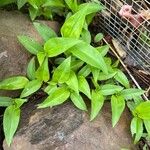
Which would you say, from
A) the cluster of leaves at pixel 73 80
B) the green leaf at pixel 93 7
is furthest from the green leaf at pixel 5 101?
the green leaf at pixel 93 7

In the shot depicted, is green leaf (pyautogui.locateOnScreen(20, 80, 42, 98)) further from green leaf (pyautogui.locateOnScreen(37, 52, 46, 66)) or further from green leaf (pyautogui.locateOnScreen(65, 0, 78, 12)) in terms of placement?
green leaf (pyautogui.locateOnScreen(65, 0, 78, 12))

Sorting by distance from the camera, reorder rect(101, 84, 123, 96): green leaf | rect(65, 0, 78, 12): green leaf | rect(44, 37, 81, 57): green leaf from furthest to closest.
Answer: rect(65, 0, 78, 12): green leaf → rect(101, 84, 123, 96): green leaf → rect(44, 37, 81, 57): green leaf

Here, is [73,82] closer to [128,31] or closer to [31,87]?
[31,87]

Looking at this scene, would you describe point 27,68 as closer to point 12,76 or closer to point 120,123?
point 12,76

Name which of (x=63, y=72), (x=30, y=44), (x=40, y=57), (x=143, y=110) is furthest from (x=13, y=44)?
(x=143, y=110)

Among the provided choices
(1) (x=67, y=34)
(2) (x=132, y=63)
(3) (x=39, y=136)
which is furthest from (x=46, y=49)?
(2) (x=132, y=63)

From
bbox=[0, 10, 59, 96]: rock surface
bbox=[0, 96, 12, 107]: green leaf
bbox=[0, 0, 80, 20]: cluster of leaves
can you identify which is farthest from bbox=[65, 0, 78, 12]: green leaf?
bbox=[0, 96, 12, 107]: green leaf

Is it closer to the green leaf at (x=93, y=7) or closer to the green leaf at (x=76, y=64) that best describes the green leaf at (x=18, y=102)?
the green leaf at (x=76, y=64)

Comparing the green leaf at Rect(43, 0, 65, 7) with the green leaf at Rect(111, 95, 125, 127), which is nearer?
the green leaf at Rect(111, 95, 125, 127)
